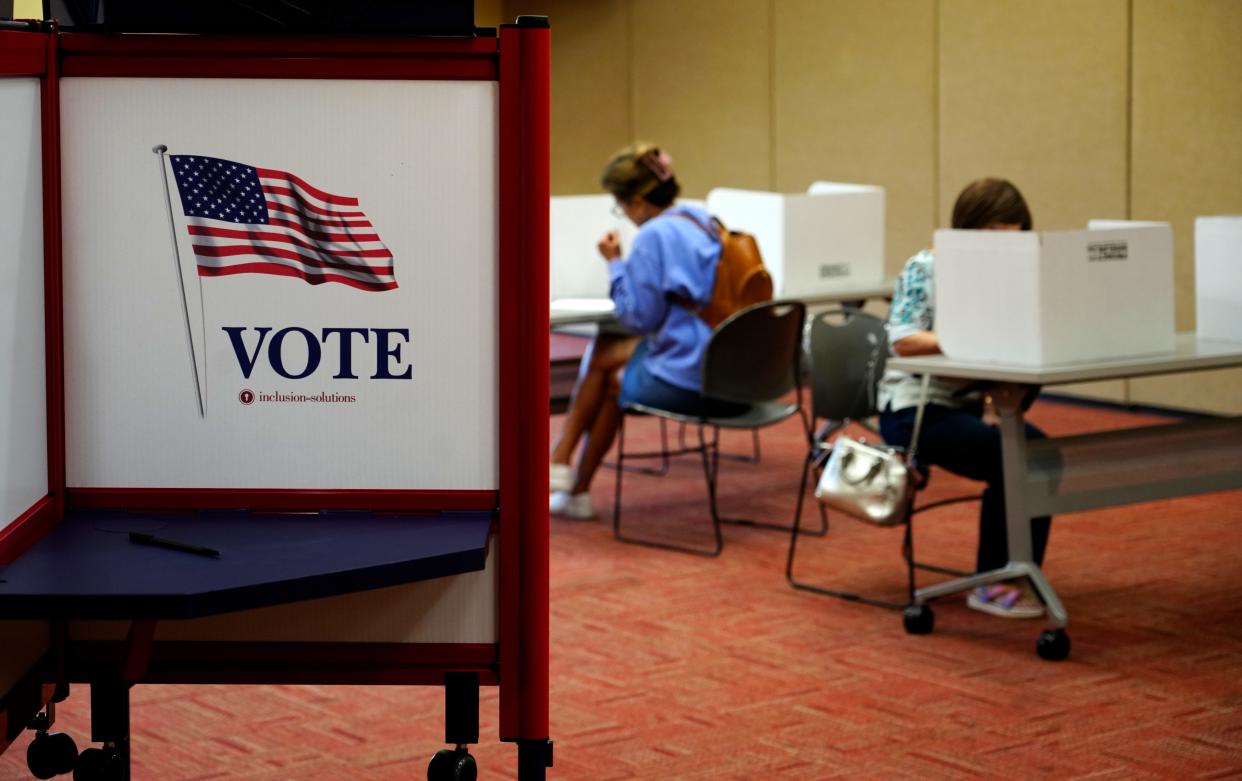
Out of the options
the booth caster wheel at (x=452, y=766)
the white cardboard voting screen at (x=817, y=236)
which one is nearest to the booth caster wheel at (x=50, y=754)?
the booth caster wheel at (x=452, y=766)

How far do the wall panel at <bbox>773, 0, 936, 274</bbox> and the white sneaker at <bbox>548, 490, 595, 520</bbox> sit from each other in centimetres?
323

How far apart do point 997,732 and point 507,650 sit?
5.78 feet

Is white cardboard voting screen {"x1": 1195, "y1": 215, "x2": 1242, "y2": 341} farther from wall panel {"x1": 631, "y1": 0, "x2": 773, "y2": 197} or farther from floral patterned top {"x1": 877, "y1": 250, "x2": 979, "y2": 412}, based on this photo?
wall panel {"x1": 631, "y1": 0, "x2": 773, "y2": 197}

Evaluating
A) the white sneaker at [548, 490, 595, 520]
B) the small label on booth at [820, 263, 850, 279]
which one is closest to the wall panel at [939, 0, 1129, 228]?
the small label on booth at [820, 263, 850, 279]

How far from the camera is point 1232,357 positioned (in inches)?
154

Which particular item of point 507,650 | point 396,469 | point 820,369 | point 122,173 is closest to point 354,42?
point 122,173

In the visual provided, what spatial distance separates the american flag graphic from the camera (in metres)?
1.72

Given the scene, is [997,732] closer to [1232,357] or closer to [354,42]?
[1232,357]

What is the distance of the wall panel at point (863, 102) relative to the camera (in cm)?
791

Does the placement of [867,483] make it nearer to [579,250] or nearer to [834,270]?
[834,270]

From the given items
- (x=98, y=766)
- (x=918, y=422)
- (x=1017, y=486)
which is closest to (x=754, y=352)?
(x=918, y=422)

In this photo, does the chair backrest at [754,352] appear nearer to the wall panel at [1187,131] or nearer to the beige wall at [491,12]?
the wall panel at [1187,131]

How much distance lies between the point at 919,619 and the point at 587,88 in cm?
599

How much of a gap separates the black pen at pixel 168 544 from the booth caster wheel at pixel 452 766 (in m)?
0.36
